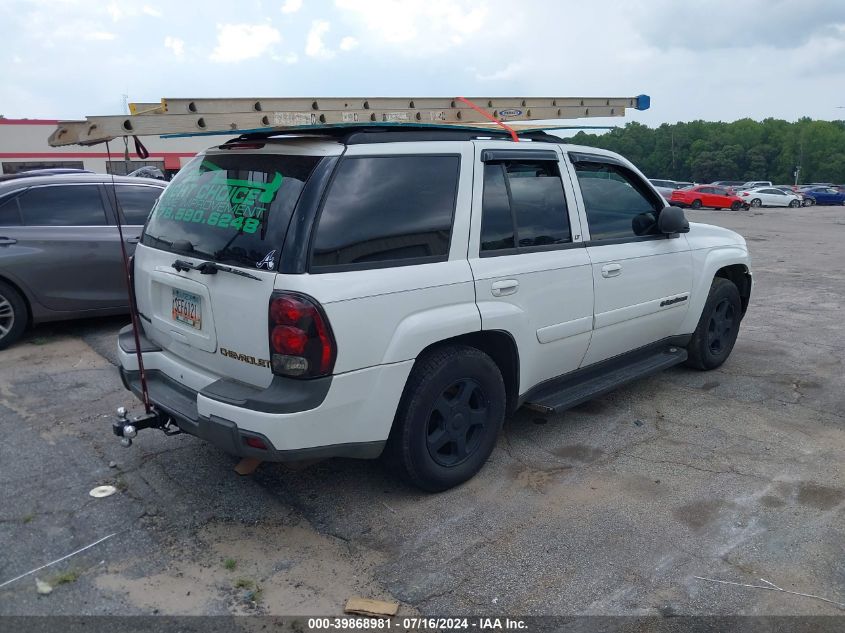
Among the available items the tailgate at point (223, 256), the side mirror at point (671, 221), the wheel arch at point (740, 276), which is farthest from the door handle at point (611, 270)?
the tailgate at point (223, 256)

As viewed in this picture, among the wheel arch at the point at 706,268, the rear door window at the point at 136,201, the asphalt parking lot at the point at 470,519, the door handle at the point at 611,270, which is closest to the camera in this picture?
the asphalt parking lot at the point at 470,519

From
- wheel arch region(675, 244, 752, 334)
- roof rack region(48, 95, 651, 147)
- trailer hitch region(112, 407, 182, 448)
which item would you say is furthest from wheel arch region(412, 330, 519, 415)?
wheel arch region(675, 244, 752, 334)

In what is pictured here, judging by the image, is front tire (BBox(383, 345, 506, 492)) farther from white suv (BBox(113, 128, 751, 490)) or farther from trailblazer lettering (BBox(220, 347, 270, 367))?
trailblazer lettering (BBox(220, 347, 270, 367))

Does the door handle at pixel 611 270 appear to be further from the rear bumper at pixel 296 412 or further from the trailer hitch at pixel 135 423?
the trailer hitch at pixel 135 423

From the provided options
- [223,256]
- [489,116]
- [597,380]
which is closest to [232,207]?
[223,256]

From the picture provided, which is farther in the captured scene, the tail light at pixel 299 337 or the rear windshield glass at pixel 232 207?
the rear windshield glass at pixel 232 207

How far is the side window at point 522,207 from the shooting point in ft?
12.7

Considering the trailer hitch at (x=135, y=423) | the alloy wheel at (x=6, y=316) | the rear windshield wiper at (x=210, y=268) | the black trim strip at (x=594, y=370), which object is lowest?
the black trim strip at (x=594, y=370)

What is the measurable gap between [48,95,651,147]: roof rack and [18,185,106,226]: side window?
3.68 meters

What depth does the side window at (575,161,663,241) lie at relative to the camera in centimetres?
452

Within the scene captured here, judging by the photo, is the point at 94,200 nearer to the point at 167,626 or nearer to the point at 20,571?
the point at 20,571

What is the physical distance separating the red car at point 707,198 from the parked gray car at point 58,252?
35.6 metres

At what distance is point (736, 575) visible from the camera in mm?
3115

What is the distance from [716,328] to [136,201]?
5860mm
